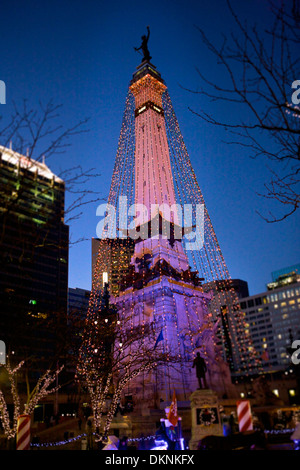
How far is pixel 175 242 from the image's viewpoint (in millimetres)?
42938

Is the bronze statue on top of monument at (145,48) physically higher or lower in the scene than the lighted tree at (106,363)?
higher

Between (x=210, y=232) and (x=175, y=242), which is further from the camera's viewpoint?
(x=175, y=242)

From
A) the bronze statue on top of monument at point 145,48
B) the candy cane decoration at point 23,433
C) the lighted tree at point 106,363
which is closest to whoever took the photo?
the candy cane decoration at point 23,433

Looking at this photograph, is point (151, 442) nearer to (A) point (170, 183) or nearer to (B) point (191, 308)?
(B) point (191, 308)

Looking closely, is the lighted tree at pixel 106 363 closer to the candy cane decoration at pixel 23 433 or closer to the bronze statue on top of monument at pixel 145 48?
the candy cane decoration at pixel 23 433

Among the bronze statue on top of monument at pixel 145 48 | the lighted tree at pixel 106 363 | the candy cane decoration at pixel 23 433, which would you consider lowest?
the candy cane decoration at pixel 23 433

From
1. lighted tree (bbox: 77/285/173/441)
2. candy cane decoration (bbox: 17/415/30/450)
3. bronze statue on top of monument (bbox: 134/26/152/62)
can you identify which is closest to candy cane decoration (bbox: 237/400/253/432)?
candy cane decoration (bbox: 17/415/30/450)

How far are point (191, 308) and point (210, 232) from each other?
27.1 feet

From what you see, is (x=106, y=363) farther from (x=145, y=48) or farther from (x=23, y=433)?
(x=145, y=48)

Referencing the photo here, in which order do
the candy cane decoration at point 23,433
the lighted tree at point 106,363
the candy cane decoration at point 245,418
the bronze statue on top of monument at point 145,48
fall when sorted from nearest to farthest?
the candy cane decoration at point 23,433
the candy cane decoration at point 245,418
the lighted tree at point 106,363
the bronze statue on top of monument at point 145,48

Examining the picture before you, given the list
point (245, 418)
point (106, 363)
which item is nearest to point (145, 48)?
point (106, 363)

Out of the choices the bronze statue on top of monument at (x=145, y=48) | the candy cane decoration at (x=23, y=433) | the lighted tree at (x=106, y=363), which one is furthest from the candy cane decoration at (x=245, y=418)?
the bronze statue on top of monument at (x=145, y=48)
